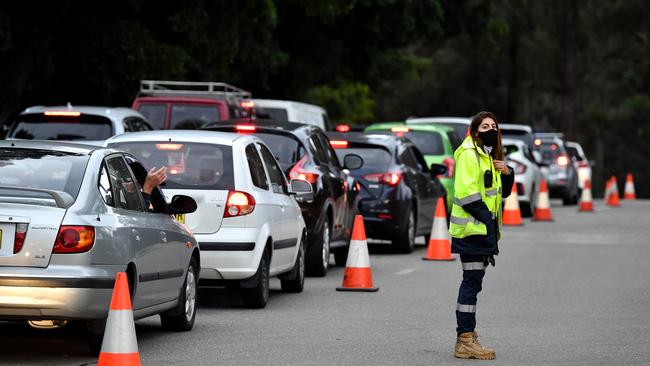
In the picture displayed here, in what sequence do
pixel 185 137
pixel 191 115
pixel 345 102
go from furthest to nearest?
1. pixel 345 102
2. pixel 191 115
3. pixel 185 137

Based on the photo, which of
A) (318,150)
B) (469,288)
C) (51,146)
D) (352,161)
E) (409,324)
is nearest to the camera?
(51,146)

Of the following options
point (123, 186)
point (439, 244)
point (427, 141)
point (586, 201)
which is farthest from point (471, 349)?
point (586, 201)

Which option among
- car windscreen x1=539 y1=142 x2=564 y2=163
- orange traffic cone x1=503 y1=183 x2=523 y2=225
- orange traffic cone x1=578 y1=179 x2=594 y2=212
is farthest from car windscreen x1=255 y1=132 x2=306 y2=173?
car windscreen x1=539 y1=142 x2=564 y2=163

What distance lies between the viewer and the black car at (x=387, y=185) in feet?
66.0

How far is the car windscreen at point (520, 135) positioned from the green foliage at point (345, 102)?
25685 millimetres

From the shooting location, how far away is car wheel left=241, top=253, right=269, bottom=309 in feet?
42.7

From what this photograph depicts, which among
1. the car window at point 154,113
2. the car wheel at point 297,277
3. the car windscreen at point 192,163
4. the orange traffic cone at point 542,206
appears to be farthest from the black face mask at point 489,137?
the orange traffic cone at point 542,206

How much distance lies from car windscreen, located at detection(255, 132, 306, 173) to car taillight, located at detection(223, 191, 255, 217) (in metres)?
3.50

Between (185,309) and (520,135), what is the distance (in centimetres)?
2455

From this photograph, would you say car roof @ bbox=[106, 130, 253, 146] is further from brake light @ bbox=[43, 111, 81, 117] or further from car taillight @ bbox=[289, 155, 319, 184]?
brake light @ bbox=[43, 111, 81, 117]

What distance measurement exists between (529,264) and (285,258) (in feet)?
20.3

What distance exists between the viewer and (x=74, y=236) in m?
9.12

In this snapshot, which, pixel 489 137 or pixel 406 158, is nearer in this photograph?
pixel 489 137

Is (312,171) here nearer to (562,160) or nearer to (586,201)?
(586,201)
